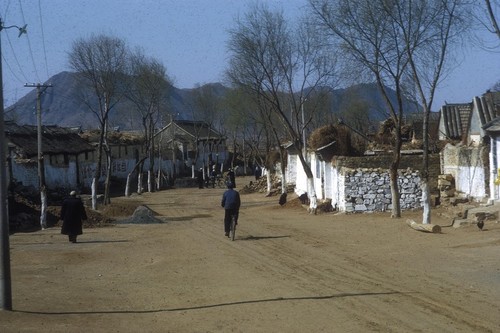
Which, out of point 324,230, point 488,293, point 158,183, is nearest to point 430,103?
point 324,230

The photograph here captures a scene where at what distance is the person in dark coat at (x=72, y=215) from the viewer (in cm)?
2159

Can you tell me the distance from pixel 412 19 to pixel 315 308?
15494 mm

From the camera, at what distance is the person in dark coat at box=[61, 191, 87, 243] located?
21.6 metres

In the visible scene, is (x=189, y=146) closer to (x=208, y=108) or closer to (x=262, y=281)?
(x=208, y=108)

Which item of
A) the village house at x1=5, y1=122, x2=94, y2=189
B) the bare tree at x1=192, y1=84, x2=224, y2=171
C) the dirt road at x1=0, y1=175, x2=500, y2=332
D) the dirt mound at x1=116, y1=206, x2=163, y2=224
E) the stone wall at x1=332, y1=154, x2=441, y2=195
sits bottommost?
the dirt road at x1=0, y1=175, x2=500, y2=332

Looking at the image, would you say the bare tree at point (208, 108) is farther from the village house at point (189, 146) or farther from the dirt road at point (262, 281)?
the dirt road at point (262, 281)

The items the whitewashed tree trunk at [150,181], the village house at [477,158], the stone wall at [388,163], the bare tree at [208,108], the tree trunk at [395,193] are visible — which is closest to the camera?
the village house at [477,158]

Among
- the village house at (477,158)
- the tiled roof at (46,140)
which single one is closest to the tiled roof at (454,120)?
the village house at (477,158)

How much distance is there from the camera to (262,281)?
13711mm

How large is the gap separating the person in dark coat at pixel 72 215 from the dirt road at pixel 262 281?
0.49 meters

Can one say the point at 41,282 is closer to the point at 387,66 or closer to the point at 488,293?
the point at 488,293

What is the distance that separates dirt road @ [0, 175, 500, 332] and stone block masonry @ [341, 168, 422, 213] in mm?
4341

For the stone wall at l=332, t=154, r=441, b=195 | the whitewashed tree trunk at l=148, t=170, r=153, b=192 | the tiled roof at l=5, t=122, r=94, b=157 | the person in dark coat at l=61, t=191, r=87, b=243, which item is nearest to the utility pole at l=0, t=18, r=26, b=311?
the person in dark coat at l=61, t=191, r=87, b=243

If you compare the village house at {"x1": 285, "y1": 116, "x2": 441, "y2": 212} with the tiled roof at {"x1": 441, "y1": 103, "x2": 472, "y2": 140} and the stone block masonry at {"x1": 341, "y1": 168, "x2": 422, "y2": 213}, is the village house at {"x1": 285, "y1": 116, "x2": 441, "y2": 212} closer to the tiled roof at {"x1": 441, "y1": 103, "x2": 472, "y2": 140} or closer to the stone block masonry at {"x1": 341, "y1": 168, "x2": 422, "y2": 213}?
the stone block masonry at {"x1": 341, "y1": 168, "x2": 422, "y2": 213}
